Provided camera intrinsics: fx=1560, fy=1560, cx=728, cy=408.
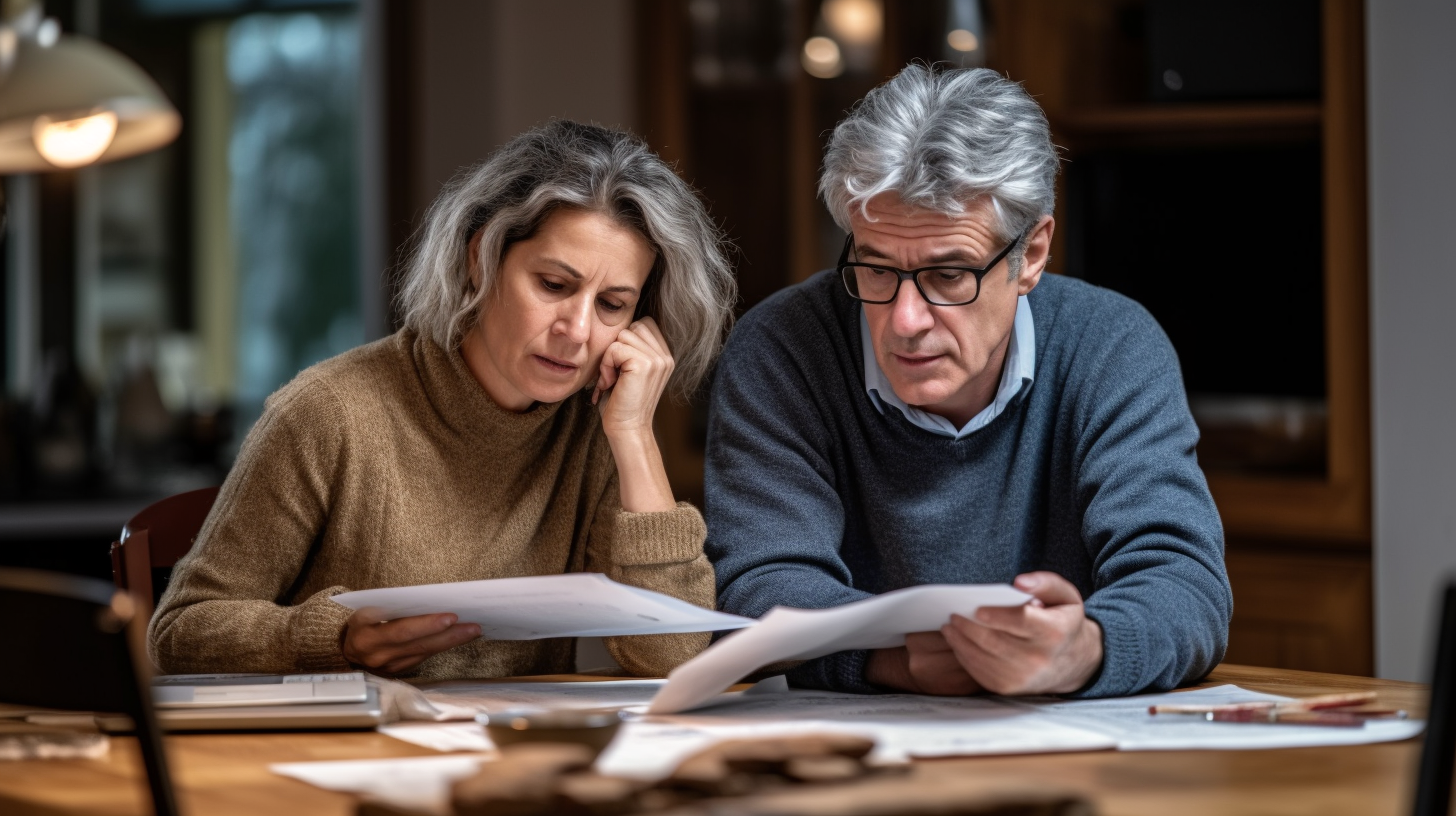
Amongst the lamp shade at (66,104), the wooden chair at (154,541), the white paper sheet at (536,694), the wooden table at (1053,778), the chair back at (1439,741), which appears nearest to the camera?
the chair back at (1439,741)

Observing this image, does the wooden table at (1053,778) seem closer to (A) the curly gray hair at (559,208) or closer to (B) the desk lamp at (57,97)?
(A) the curly gray hair at (559,208)

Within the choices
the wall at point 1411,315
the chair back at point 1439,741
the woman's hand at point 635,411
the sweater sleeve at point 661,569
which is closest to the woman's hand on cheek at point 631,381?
the woman's hand at point 635,411

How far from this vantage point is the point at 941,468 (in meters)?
1.68

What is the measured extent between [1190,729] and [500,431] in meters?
0.81

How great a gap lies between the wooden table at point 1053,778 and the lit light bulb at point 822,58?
2.54 m

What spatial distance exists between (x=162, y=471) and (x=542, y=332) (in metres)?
2.87

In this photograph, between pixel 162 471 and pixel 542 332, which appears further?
pixel 162 471

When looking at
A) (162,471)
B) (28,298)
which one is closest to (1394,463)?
(162,471)

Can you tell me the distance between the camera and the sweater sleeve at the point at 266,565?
1450mm

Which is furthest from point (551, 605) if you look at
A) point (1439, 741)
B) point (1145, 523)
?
point (1439, 741)

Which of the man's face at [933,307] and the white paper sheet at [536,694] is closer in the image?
the white paper sheet at [536,694]

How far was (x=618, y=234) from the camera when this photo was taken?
5.40 ft

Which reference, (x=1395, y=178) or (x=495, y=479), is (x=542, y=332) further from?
(x=1395, y=178)

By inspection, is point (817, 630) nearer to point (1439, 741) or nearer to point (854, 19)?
point (1439, 741)
